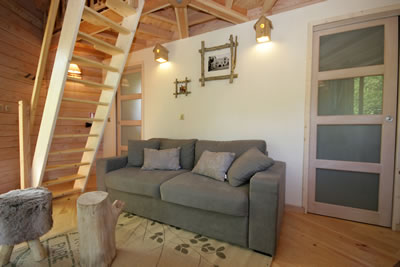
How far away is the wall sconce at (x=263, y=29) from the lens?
7.36 feet

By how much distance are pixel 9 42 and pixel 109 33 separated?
1434mm

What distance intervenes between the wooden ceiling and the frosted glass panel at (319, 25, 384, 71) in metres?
0.79

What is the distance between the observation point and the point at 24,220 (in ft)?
4.44

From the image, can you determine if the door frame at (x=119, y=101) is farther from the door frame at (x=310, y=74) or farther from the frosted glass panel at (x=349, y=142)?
the frosted glass panel at (x=349, y=142)

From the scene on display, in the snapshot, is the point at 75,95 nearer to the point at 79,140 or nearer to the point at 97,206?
the point at 79,140

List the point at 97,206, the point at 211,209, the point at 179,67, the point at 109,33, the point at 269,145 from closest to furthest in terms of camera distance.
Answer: the point at 97,206, the point at 211,209, the point at 269,145, the point at 179,67, the point at 109,33

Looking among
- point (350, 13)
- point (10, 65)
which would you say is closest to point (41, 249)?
point (10, 65)

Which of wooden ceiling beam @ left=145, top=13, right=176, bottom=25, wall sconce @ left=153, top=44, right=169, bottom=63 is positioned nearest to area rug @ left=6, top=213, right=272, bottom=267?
wall sconce @ left=153, top=44, right=169, bottom=63

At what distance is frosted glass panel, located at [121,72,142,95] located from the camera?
3.71 meters

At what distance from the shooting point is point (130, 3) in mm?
2141

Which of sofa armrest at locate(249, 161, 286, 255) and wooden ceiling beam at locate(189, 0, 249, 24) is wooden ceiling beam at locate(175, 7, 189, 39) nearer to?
wooden ceiling beam at locate(189, 0, 249, 24)

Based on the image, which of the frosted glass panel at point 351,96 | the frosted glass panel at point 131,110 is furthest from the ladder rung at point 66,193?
the frosted glass panel at point 351,96

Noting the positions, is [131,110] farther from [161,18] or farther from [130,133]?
[161,18]

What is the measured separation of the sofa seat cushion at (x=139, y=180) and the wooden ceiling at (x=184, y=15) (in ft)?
6.85
